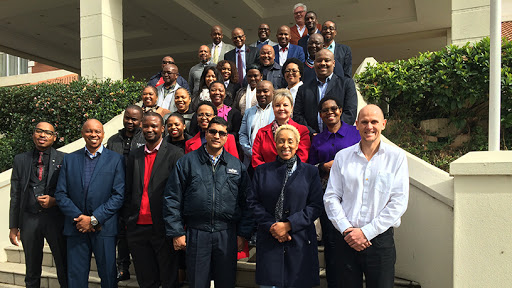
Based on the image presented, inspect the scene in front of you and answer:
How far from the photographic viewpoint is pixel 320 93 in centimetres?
506

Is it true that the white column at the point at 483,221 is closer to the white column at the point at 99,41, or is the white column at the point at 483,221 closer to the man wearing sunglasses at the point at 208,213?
the man wearing sunglasses at the point at 208,213

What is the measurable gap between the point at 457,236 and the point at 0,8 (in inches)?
589

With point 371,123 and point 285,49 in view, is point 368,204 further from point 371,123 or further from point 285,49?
point 285,49

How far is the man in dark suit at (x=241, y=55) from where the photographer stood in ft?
23.1

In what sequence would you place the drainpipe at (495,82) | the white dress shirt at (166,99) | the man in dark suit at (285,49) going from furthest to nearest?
the man in dark suit at (285,49) < the white dress shirt at (166,99) < the drainpipe at (495,82)

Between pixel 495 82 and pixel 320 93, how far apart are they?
1833mm

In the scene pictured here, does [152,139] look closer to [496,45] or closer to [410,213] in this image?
[410,213]

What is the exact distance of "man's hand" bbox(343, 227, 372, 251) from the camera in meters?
3.13

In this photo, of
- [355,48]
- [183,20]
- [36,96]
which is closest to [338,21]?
[355,48]

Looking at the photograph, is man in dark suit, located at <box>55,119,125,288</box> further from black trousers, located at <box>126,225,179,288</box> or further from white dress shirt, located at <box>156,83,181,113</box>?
white dress shirt, located at <box>156,83,181,113</box>

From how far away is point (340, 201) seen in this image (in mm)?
3418

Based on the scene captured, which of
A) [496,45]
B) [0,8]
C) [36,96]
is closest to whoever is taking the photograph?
[496,45]

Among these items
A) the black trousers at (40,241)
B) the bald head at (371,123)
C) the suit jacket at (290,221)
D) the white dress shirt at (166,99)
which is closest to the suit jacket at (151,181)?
the black trousers at (40,241)

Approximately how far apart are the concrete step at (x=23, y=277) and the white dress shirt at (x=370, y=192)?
8.69 feet
